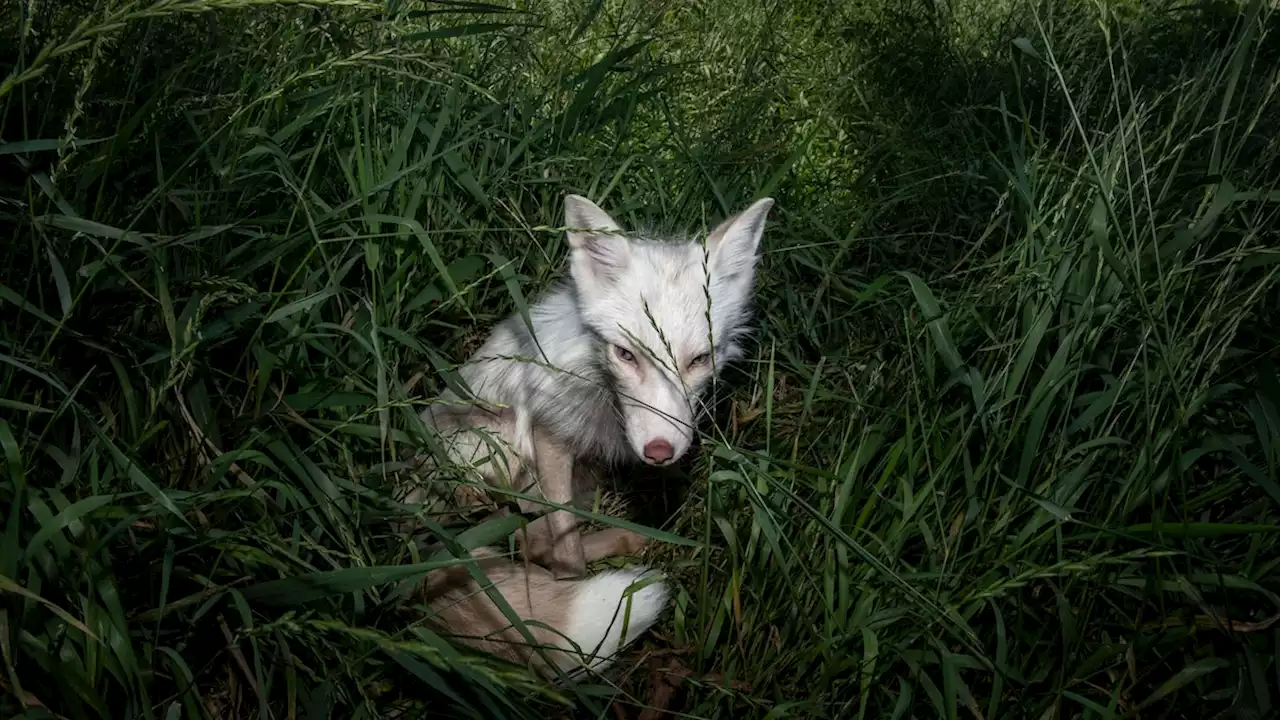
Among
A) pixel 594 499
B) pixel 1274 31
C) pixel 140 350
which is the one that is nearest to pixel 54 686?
pixel 140 350

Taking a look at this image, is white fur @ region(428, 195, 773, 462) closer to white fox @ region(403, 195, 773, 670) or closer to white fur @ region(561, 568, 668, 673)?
white fox @ region(403, 195, 773, 670)

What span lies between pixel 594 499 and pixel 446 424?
0.51 metres

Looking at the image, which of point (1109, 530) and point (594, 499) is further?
point (594, 499)

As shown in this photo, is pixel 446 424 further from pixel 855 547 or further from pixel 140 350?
pixel 855 547

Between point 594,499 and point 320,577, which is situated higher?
point 320,577

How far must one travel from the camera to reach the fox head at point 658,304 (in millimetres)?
2318

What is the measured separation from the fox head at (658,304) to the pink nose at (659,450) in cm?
1

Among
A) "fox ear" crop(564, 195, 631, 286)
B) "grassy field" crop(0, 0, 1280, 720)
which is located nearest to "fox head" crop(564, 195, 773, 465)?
"fox ear" crop(564, 195, 631, 286)

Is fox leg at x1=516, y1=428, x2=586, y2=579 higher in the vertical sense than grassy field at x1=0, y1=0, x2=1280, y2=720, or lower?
lower

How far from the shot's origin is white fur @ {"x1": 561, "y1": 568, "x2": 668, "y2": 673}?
1979mm

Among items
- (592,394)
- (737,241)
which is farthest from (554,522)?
(737,241)

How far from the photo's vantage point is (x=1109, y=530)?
65.6 inches

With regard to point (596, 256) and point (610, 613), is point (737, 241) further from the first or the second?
point (610, 613)

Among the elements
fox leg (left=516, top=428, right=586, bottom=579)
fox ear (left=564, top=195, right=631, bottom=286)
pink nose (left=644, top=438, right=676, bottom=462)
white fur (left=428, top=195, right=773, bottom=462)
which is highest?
fox ear (left=564, top=195, right=631, bottom=286)
